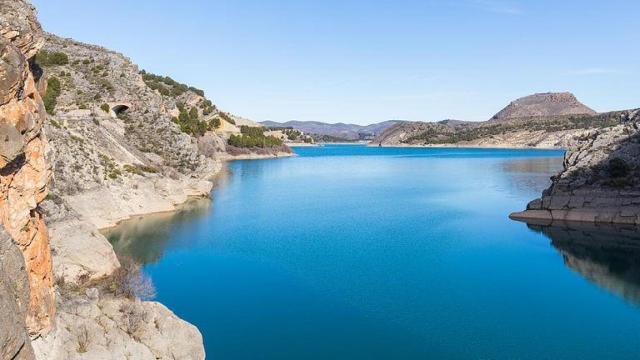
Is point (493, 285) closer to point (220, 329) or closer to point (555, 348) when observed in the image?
point (555, 348)

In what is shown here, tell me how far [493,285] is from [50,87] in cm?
6787

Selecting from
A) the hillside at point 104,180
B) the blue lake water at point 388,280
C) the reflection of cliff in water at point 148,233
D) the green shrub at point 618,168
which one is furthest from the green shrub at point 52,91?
the green shrub at point 618,168

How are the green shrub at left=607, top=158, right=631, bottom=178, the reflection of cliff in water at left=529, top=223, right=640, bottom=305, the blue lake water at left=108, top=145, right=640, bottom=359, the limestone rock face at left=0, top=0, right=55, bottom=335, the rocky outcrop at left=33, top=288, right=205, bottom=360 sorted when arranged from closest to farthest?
the limestone rock face at left=0, top=0, right=55, bottom=335 → the rocky outcrop at left=33, top=288, right=205, bottom=360 → the blue lake water at left=108, top=145, right=640, bottom=359 → the reflection of cliff in water at left=529, top=223, right=640, bottom=305 → the green shrub at left=607, top=158, right=631, bottom=178

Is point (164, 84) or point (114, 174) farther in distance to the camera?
point (164, 84)

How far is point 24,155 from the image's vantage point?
57.9ft

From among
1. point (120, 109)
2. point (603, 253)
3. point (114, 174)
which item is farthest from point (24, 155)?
point (120, 109)

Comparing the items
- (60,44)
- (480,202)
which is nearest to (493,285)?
(480,202)

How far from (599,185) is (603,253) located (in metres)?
14.8

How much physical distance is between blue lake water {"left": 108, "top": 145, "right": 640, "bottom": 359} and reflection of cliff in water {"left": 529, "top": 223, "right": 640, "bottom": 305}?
0.56 ft

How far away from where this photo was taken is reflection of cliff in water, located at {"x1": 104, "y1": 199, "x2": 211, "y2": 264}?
43.4m

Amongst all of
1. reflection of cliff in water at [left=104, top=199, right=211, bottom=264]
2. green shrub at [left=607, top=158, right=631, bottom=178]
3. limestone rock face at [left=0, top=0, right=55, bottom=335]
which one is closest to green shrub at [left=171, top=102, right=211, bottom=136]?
reflection of cliff in water at [left=104, top=199, right=211, bottom=264]

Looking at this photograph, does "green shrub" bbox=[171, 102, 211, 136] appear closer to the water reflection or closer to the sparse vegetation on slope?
the sparse vegetation on slope

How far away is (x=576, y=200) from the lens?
6094 cm

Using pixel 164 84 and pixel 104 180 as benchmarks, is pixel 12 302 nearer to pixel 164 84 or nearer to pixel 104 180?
pixel 104 180
